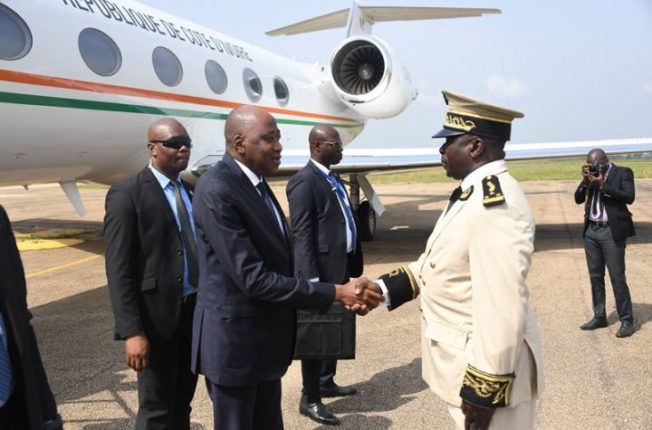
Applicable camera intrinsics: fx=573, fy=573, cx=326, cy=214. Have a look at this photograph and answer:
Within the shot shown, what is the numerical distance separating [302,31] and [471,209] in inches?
705

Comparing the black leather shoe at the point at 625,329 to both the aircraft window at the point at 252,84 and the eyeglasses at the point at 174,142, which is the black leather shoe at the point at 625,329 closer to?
the eyeglasses at the point at 174,142

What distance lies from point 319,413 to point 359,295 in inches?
55.6

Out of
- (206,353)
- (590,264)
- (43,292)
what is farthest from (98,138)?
(590,264)

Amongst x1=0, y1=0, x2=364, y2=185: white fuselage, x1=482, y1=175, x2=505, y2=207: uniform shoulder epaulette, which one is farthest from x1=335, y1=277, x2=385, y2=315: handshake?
x1=0, y1=0, x2=364, y2=185: white fuselage

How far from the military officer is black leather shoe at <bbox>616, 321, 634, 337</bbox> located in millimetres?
3628

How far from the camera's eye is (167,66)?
8180 millimetres

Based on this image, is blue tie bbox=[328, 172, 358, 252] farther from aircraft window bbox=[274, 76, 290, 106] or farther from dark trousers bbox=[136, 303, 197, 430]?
aircraft window bbox=[274, 76, 290, 106]

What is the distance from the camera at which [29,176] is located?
6.89 metres

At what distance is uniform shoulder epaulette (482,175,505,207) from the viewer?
6.79 ft

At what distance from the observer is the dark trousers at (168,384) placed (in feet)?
10.1

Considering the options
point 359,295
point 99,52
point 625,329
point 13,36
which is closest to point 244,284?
point 359,295

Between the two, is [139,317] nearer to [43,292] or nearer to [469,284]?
[469,284]

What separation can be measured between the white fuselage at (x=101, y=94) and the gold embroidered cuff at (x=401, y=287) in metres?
4.74

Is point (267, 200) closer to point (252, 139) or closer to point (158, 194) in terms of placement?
point (252, 139)
